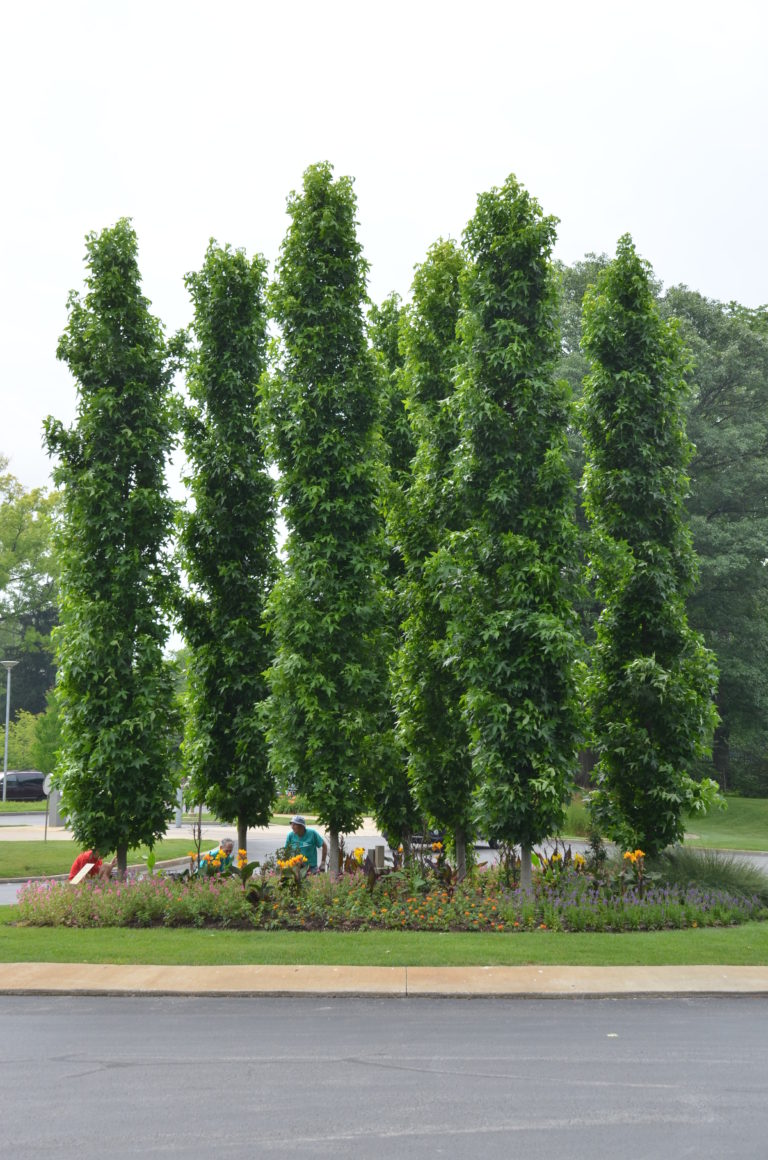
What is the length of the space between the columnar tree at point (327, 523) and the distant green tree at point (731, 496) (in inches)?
999

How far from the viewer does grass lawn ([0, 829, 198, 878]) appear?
22188mm

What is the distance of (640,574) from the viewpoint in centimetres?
1622

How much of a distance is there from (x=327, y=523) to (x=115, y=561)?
3358 millimetres

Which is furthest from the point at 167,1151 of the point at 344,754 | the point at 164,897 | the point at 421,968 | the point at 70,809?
the point at 70,809

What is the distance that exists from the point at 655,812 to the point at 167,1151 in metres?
11.4

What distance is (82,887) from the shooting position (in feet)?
48.4

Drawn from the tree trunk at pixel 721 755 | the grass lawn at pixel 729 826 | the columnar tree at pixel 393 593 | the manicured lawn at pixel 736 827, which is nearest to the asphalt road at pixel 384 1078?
the columnar tree at pixel 393 593

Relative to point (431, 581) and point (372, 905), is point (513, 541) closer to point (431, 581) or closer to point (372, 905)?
point (431, 581)

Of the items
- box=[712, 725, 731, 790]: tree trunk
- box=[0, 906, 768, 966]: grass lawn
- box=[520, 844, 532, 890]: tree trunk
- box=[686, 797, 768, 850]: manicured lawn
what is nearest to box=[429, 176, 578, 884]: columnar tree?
box=[520, 844, 532, 890]: tree trunk

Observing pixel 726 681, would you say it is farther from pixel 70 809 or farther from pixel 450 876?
pixel 70 809

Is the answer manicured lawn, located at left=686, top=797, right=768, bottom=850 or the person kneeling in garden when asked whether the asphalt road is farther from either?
manicured lawn, located at left=686, top=797, right=768, bottom=850

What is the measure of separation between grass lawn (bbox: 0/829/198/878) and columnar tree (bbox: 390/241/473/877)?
6.11 metres

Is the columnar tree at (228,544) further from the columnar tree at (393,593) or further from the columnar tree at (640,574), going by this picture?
the columnar tree at (640,574)

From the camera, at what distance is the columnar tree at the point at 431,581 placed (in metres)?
16.7
